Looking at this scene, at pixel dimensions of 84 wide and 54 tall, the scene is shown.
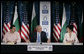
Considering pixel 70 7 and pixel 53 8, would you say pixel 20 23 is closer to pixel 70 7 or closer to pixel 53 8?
pixel 53 8

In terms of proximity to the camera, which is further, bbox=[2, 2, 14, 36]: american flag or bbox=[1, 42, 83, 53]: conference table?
bbox=[2, 2, 14, 36]: american flag

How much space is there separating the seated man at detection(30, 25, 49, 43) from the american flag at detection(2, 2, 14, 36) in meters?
0.46

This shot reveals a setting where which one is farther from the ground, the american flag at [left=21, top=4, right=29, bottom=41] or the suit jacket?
the american flag at [left=21, top=4, right=29, bottom=41]

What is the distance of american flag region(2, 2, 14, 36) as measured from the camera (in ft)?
12.0

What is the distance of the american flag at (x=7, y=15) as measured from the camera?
3.67 metres

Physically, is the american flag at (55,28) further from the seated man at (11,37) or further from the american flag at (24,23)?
the seated man at (11,37)

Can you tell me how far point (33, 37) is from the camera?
145 inches

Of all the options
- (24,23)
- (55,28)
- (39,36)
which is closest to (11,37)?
(24,23)

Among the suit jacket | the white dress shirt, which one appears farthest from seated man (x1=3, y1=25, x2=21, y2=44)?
the white dress shirt

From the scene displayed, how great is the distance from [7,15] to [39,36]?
2.20 ft

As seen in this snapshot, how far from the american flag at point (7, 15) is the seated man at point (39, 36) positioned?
46cm

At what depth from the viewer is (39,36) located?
145 inches

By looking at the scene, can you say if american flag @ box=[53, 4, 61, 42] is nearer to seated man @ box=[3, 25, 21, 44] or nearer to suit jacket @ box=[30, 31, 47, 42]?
suit jacket @ box=[30, 31, 47, 42]

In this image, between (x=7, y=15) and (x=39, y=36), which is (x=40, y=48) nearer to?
(x=39, y=36)
